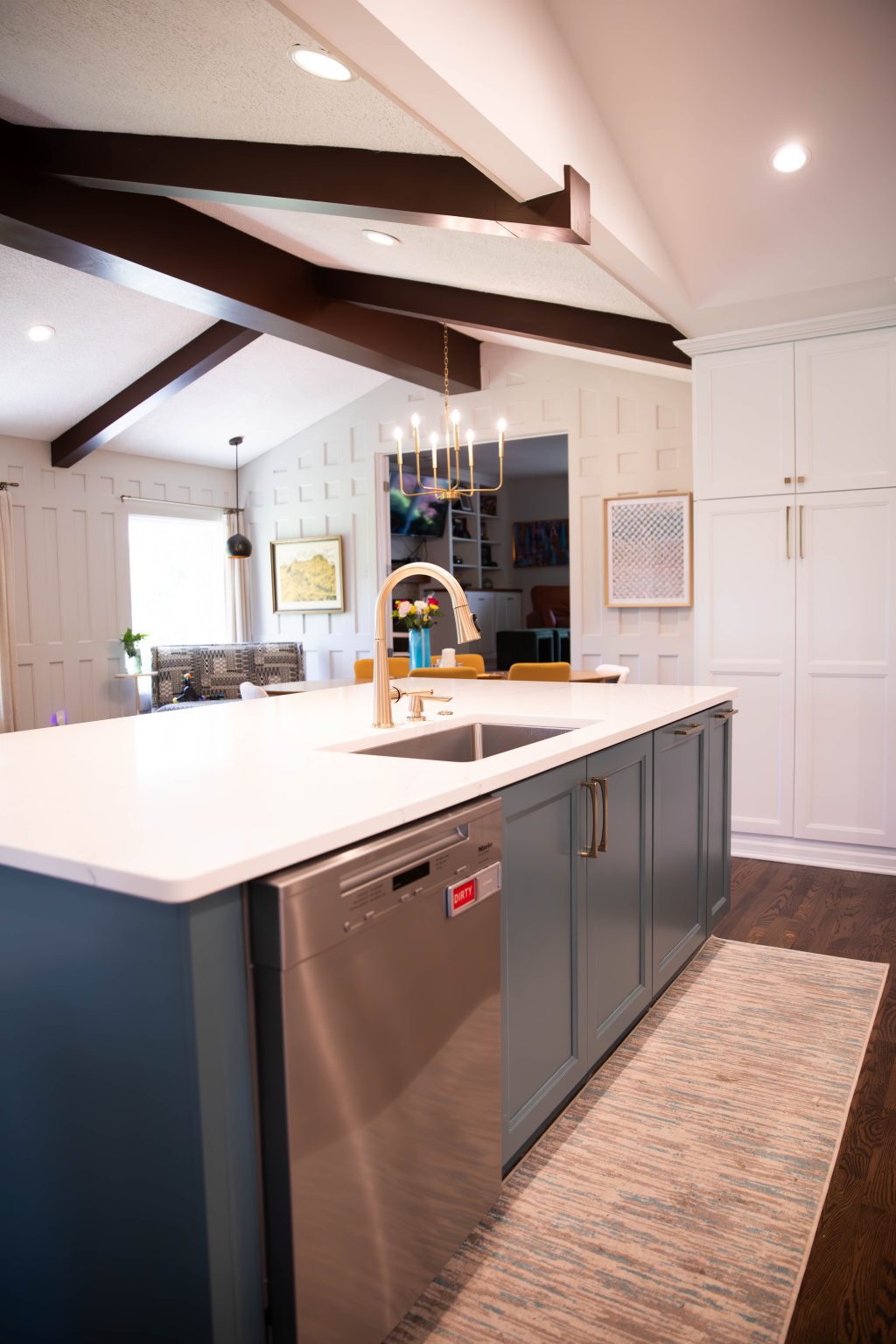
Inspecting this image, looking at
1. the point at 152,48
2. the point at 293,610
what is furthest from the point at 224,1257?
the point at 293,610

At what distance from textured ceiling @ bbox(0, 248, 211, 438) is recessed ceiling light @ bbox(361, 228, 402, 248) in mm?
1759

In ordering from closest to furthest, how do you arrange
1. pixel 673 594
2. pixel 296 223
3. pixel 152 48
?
pixel 152 48, pixel 296 223, pixel 673 594

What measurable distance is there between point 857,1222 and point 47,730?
211 cm

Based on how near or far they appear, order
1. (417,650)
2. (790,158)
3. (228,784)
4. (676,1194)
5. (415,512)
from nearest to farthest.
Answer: (228,784) < (676,1194) < (790,158) < (417,650) < (415,512)

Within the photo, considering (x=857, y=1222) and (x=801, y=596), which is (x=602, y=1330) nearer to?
(x=857, y=1222)

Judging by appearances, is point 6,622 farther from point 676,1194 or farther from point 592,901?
point 676,1194

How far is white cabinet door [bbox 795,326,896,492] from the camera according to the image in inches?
152

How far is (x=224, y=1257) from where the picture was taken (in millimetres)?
1090

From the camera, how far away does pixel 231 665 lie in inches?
298

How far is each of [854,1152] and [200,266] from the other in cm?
446

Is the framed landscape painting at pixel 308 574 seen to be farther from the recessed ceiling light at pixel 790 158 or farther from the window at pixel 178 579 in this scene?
the recessed ceiling light at pixel 790 158

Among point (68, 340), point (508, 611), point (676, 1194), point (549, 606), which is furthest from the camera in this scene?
point (549, 606)

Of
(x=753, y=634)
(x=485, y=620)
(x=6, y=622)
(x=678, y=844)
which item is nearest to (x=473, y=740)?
(x=678, y=844)

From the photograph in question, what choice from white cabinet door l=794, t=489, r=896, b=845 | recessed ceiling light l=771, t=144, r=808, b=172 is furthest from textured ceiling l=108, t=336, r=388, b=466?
white cabinet door l=794, t=489, r=896, b=845
